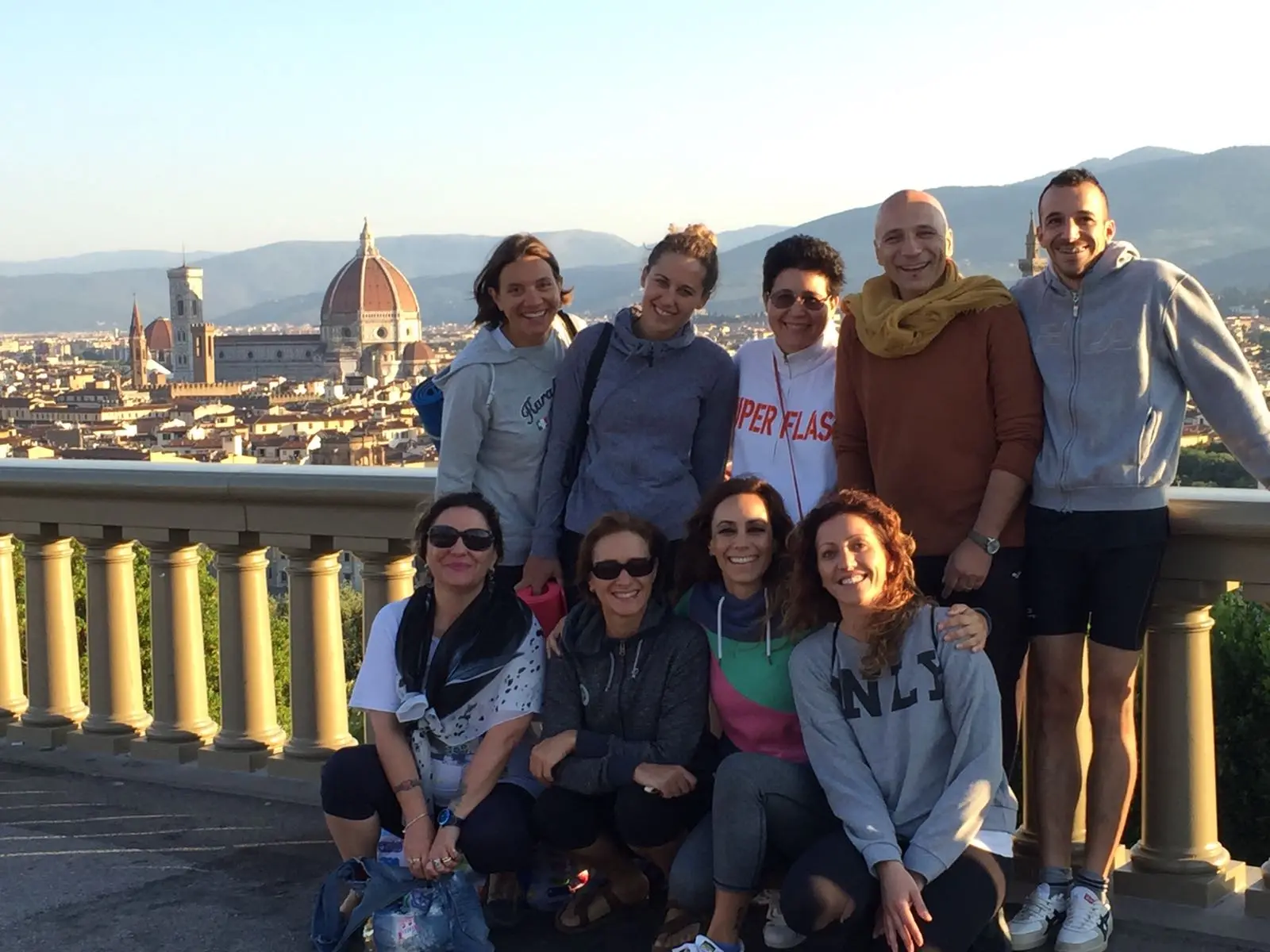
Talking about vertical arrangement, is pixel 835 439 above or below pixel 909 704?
above

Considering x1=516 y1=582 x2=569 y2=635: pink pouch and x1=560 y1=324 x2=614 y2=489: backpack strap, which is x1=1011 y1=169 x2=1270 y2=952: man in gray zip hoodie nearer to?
x1=560 y1=324 x2=614 y2=489: backpack strap

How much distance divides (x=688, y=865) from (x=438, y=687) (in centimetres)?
70

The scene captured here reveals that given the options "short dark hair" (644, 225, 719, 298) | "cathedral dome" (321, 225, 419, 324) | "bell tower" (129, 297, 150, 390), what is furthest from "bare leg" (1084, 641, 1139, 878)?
"cathedral dome" (321, 225, 419, 324)

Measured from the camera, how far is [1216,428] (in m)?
3.00

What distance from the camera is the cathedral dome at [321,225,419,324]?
541ft

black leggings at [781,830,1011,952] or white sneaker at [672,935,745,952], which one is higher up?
black leggings at [781,830,1011,952]

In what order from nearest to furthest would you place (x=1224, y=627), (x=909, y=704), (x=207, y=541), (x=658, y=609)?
(x=909, y=704) → (x=658, y=609) → (x=207, y=541) → (x=1224, y=627)

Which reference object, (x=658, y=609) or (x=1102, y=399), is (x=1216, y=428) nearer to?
(x=1102, y=399)

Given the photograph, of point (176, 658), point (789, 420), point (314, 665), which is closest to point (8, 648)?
point (176, 658)

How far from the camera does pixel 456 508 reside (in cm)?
329

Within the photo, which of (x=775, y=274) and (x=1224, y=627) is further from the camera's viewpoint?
(x=1224, y=627)

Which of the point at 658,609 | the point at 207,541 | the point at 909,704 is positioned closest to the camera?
the point at 909,704

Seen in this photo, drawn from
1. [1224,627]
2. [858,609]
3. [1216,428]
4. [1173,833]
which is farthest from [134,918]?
[1224,627]

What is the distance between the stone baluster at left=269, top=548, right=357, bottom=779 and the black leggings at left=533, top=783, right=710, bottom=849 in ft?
3.78
